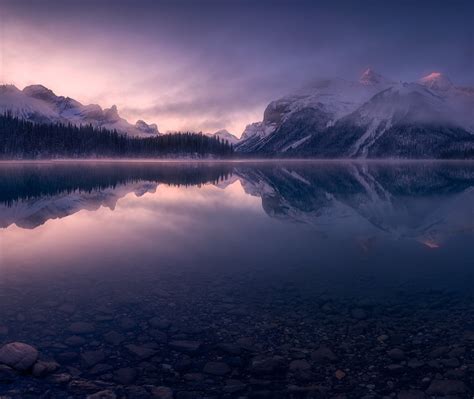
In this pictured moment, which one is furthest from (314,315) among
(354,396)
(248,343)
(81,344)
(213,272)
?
(81,344)

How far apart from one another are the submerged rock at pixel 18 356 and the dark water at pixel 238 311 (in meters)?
0.28

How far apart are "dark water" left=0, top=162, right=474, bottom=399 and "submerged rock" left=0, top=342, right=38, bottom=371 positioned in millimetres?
→ 282

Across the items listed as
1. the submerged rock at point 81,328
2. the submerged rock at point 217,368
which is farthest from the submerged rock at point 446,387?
the submerged rock at point 81,328

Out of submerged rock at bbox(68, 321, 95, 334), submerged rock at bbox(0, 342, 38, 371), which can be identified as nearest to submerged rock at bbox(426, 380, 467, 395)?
submerged rock at bbox(68, 321, 95, 334)

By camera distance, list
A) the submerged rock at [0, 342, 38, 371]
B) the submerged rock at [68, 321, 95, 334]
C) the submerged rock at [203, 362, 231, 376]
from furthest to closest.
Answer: the submerged rock at [68, 321, 95, 334] → the submerged rock at [203, 362, 231, 376] → the submerged rock at [0, 342, 38, 371]

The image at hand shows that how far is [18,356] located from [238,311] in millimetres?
6770

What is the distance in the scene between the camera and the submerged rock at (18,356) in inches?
397

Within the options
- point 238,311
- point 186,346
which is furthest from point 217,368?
point 238,311

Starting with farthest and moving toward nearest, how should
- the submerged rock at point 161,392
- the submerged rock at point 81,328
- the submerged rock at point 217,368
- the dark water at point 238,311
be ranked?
the submerged rock at point 81,328, the submerged rock at point 217,368, the dark water at point 238,311, the submerged rock at point 161,392

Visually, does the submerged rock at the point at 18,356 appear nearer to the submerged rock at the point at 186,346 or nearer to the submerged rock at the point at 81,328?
the submerged rock at the point at 81,328

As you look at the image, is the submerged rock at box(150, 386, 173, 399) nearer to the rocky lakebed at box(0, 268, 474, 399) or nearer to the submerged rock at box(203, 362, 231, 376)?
the rocky lakebed at box(0, 268, 474, 399)

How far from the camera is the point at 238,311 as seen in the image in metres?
14.1

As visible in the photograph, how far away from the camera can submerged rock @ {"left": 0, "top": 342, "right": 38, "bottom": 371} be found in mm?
10094

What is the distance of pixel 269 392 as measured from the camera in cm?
961
